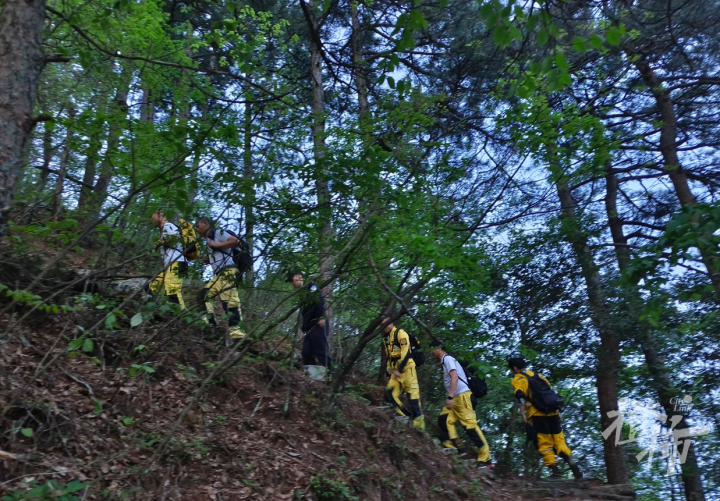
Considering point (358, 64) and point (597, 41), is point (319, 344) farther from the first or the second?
point (597, 41)

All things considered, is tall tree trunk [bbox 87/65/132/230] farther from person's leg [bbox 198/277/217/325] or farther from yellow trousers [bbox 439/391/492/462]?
yellow trousers [bbox 439/391/492/462]

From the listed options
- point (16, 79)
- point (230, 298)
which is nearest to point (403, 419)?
point (230, 298)

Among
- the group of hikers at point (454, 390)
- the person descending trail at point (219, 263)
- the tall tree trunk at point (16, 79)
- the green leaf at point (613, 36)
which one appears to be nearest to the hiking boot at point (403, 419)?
the group of hikers at point (454, 390)

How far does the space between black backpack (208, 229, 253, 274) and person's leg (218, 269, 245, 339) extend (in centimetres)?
20

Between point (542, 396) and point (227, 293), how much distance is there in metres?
4.86

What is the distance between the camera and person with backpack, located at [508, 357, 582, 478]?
827 centimetres

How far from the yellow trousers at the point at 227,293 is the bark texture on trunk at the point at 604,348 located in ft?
21.4

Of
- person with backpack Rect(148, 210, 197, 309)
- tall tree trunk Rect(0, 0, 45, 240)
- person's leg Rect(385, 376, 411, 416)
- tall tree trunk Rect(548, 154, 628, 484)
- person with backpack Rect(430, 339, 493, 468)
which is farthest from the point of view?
tall tree trunk Rect(548, 154, 628, 484)

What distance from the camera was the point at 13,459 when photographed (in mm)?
3996

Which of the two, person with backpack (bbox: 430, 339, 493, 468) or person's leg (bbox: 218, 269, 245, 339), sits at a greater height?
person's leg (bbox: 218, 269, 245, 339)

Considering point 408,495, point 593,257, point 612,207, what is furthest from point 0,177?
point 612,207

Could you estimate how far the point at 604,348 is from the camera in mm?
10375

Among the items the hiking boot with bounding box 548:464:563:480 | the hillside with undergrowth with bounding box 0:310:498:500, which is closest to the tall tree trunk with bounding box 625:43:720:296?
the hiking boot with bounding box 548:464:563:480

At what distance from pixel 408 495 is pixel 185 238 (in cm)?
392
